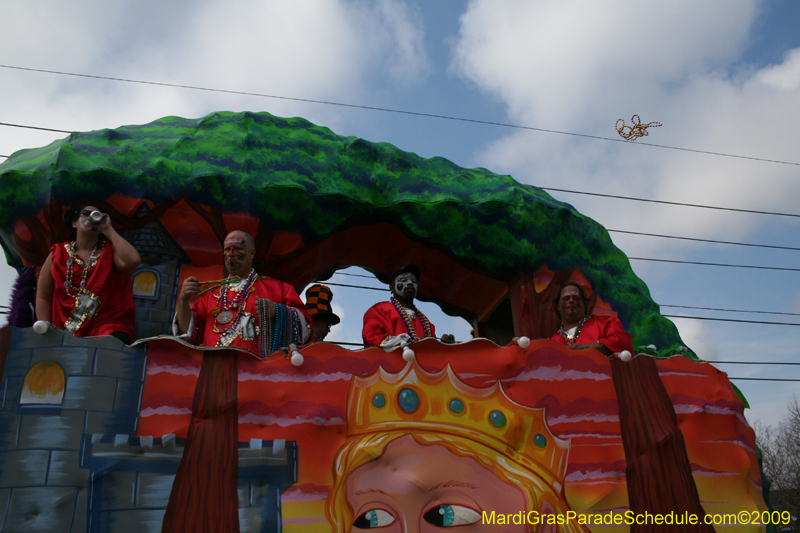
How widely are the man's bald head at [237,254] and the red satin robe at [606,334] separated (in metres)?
2.45

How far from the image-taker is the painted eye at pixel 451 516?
3330mm

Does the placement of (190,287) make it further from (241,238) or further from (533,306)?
(533,306)

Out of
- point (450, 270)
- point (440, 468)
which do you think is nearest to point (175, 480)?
point (440, 468)

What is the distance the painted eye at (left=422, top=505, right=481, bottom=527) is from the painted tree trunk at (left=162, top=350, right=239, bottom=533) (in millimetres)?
1059

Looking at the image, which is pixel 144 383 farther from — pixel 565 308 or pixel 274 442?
pixel 565 308

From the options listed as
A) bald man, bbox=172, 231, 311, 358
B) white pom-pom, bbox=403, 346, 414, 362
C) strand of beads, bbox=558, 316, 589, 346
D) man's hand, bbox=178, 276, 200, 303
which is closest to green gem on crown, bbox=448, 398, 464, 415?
white pom-pom, bbox=403, 346, 414, 362

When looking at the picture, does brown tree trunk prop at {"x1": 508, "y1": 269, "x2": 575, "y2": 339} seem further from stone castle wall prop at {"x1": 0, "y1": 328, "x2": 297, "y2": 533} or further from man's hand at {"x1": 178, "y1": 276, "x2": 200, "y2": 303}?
man's hand at {"x1": 178, "y1": 276, "x2": 200, "y2": 303}

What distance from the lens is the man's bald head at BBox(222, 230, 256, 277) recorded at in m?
4.31

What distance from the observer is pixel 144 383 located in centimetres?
330

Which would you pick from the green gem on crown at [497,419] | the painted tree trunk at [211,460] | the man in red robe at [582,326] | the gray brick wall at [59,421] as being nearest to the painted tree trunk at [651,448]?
the man in red robe at [582,326]

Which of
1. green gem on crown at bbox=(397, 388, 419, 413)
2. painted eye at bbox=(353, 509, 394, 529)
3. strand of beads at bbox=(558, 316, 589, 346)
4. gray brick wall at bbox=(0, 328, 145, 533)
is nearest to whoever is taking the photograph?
gray brick wall at bbox=(0, 328, 145, 533)

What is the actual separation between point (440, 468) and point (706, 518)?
1.84m

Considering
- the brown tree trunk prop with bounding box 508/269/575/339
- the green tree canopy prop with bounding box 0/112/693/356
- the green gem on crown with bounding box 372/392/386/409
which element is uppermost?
the green tree canopy prop with bounding box 0/112/693/356

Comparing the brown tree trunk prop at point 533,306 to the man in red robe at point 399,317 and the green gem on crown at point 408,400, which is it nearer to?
the man in red robe at point 399,317
